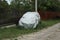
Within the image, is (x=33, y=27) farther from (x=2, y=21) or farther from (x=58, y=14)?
(x=58, y=14)

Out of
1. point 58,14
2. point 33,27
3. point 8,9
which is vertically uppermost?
point 8,9

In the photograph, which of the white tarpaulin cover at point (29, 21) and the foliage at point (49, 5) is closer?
the white tarpaulin cover at point (29, 21)

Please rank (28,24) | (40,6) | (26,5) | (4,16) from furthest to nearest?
(40,6)
(26,5)
(4,16)
(28,24)

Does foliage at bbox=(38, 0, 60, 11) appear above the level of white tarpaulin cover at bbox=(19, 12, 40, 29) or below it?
below

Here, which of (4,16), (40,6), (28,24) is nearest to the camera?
(28,24)

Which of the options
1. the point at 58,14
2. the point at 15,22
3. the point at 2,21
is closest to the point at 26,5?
the point at 15,22

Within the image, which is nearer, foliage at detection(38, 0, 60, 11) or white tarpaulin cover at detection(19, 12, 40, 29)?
white tarpaulin cover at detection(19, 12, 40, 29)

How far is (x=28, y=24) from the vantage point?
582 inches

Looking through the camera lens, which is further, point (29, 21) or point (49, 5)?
point (49, 5)

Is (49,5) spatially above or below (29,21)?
below

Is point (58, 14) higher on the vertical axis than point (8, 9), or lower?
lower

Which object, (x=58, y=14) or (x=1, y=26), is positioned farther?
(x=58, y=14)

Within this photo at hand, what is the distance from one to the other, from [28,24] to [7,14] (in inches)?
77.8

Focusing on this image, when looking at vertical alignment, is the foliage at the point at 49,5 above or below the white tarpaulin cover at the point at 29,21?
below
